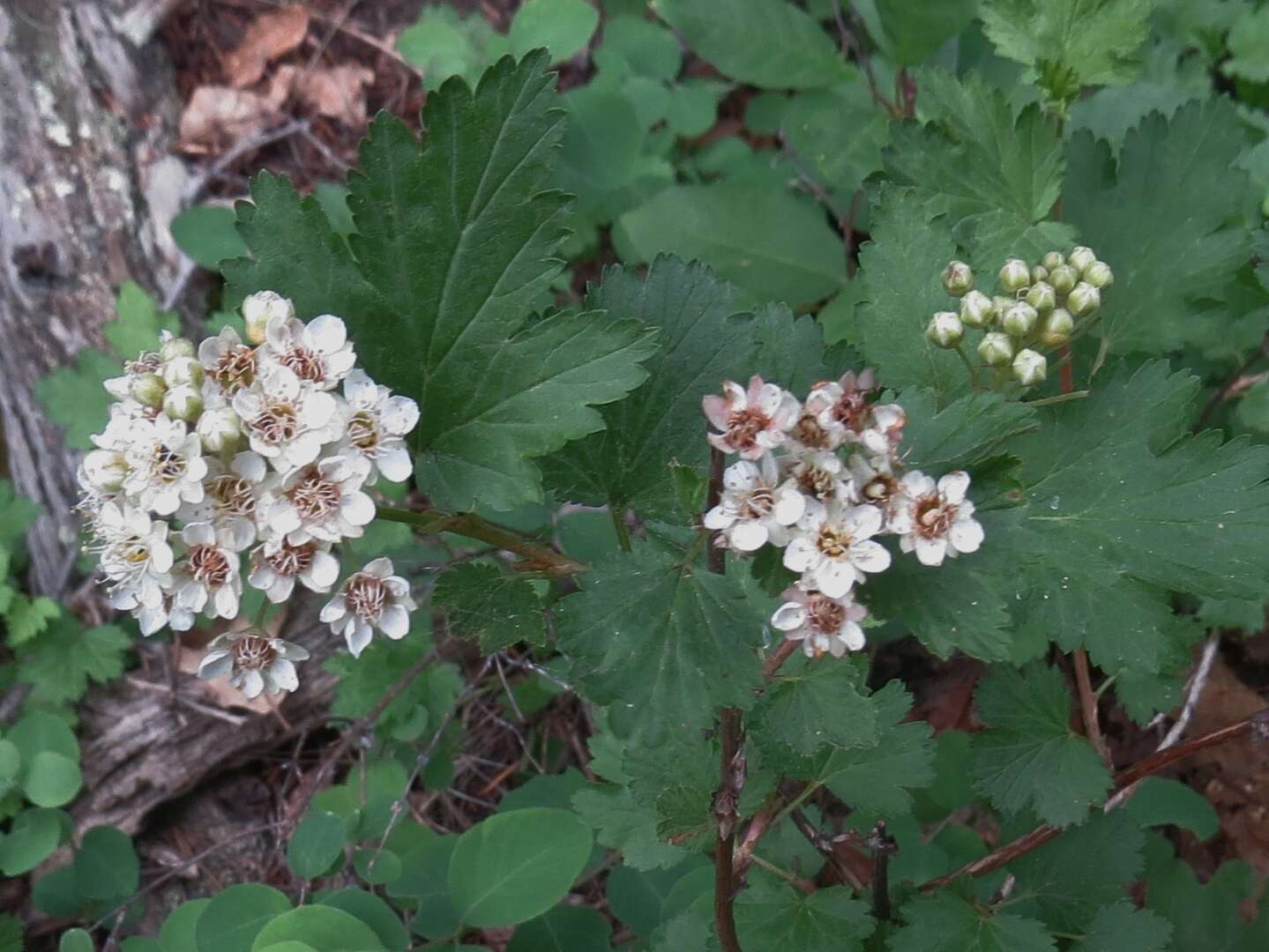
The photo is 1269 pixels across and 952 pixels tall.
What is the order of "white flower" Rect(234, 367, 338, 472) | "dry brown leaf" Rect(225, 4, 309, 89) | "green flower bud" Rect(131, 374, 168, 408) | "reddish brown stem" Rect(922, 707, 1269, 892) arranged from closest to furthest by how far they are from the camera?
1. "white flower" Rect(234, 367, 338, 472)
2. "green flower bud" Rect(131, 374, 168, 408)
3. "reddish brown stem" Rect(922, 707, 1269, 892)
4. "dry brown leaf" Rect(225, 4, 309, 89)

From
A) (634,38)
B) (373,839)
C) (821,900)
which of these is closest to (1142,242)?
(821,900)

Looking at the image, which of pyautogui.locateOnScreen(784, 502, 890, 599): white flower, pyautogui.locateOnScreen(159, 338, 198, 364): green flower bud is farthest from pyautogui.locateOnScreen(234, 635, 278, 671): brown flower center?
pyautogui.locateOnScreen(784, 502, 890, 599): white flower

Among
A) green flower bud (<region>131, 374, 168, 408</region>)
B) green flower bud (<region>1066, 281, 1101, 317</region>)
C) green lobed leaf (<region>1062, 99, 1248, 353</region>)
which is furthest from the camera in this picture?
green lobed leaf (<region>1062, 99, 1248, 353</region>)

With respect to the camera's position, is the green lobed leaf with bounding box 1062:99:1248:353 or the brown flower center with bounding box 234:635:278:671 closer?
the brown flower center with bounding box 234:635:278:671

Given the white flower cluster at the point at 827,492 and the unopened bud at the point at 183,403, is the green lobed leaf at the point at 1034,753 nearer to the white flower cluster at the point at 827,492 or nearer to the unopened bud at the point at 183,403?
the white flower cluster at the point at 827,492

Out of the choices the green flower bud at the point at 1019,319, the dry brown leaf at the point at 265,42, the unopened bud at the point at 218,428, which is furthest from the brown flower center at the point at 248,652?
the dry brown leaf at the point at 265,42

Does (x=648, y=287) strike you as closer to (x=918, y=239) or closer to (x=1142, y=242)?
(x=918, y=239)

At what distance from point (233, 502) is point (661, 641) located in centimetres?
69

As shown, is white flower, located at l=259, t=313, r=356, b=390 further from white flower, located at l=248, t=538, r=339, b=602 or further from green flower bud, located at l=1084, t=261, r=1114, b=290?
green flower bud, located at l=1084, t=261, r=1114, b=290

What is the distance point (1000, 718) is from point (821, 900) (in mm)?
570

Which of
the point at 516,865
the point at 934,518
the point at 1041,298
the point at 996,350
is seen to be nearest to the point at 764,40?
the point at 1041,298

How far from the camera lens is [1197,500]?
1.80m

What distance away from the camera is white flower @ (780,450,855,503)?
4.61ft

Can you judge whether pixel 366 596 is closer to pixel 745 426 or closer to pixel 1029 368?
pixel 745 426
